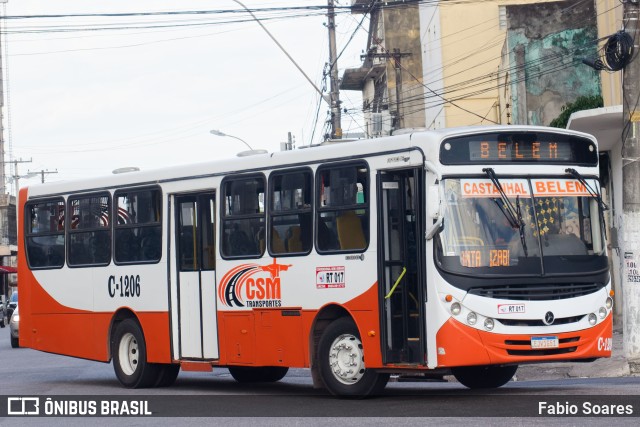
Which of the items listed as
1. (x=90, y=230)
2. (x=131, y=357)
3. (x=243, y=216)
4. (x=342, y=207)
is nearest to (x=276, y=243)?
(x=243, y=216)

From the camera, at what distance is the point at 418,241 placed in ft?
43.3

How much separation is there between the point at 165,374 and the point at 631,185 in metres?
7.13

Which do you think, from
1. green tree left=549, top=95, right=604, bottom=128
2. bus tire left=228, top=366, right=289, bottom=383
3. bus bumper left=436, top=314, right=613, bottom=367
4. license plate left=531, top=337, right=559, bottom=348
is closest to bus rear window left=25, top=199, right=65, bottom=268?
bus tire left=228, top=366, right=289, bottom=383

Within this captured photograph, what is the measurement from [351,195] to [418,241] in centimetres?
131

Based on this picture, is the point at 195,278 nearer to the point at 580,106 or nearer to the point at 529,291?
the point at 529,291

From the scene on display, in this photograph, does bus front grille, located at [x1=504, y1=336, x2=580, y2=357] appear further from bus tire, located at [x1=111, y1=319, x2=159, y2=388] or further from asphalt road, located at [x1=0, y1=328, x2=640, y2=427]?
bus tire, located at [x1=111, y1=319, x2=159, y2=388]

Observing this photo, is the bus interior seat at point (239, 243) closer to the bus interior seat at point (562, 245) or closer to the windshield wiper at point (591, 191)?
the bus interior seat at point (562, 245)

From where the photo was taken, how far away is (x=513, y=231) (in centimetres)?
1309

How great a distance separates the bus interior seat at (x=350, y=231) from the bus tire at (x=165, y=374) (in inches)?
187

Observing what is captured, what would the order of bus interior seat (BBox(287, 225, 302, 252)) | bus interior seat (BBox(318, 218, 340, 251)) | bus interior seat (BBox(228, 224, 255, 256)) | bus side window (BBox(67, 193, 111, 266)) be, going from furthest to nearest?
bus side window (BBox(67, 193, 111, 266)), bus interior seat (BBox(228, 224, 255, 256)), bus interior seat (BBox(287, 225, 302, 252)), bus interior seat (BBox(318, 218, 340, 251))

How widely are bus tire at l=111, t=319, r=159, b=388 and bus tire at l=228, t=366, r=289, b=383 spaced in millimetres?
1184

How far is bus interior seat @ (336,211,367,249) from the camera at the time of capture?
13977 millimetres

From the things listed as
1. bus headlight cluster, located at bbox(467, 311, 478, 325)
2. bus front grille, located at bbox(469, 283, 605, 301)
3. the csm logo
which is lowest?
the csm logo

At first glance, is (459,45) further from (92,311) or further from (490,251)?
(490,251)
